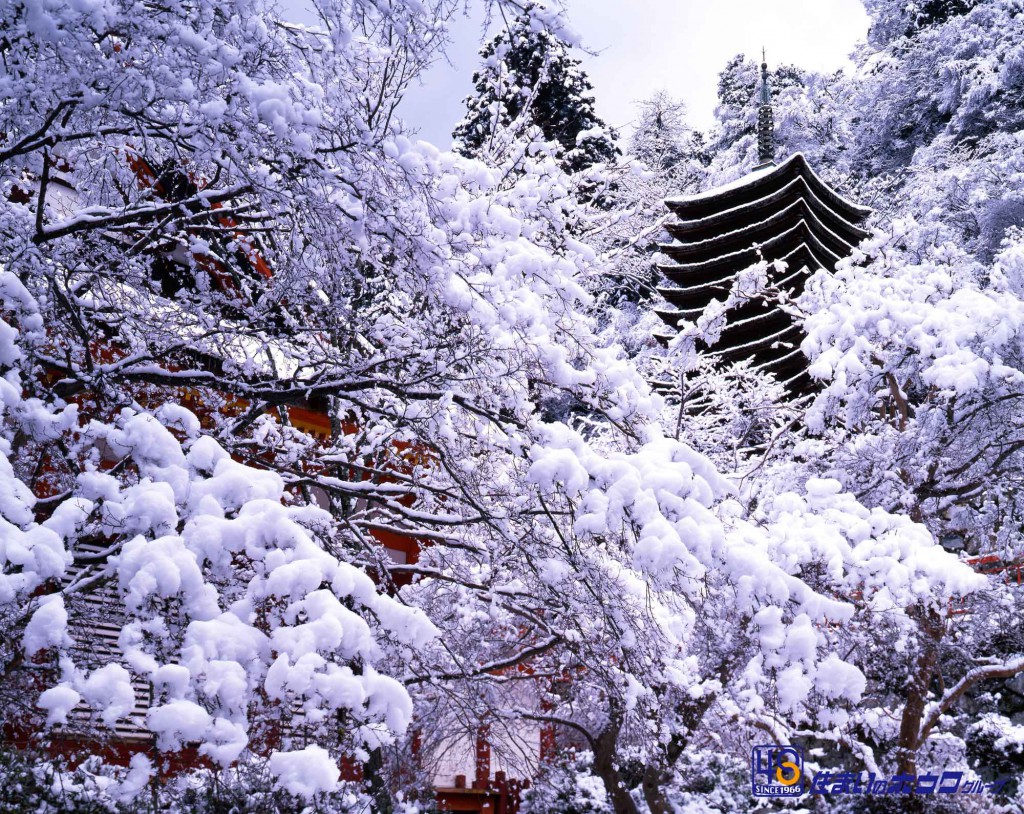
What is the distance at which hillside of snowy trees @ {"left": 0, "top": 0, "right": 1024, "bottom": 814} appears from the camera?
9.26ft

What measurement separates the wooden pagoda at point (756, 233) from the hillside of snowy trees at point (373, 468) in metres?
10.6

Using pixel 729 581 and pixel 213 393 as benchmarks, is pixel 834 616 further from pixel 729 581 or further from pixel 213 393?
pixel 213 393

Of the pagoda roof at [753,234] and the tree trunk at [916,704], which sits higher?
the pagoda roof at [753,234]

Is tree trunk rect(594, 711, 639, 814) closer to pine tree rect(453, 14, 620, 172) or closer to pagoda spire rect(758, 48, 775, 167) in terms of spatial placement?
pine tree rect(453, 14, 620, 172)

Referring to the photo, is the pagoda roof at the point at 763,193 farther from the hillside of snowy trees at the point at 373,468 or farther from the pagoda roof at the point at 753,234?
the hillside of snowy trees at the point at 373,468

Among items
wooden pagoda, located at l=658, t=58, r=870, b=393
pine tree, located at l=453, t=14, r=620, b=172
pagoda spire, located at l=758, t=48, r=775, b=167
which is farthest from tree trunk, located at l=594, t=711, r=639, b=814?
pagoda spire, located at l=758, t=48, r=775, b=167

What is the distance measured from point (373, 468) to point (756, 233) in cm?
1788

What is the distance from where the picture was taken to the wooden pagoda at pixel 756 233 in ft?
67.5

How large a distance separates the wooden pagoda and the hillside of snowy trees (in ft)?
34.6

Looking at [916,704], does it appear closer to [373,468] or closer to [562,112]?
[373,468]

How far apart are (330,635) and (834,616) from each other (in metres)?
2.58

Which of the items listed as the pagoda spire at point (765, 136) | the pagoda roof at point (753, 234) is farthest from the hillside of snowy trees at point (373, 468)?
the pagoda spire at point (765, 136)

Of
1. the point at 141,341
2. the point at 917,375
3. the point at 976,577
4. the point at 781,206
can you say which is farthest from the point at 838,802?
the point at 781,206

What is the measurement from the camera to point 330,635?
2711 millimetres
